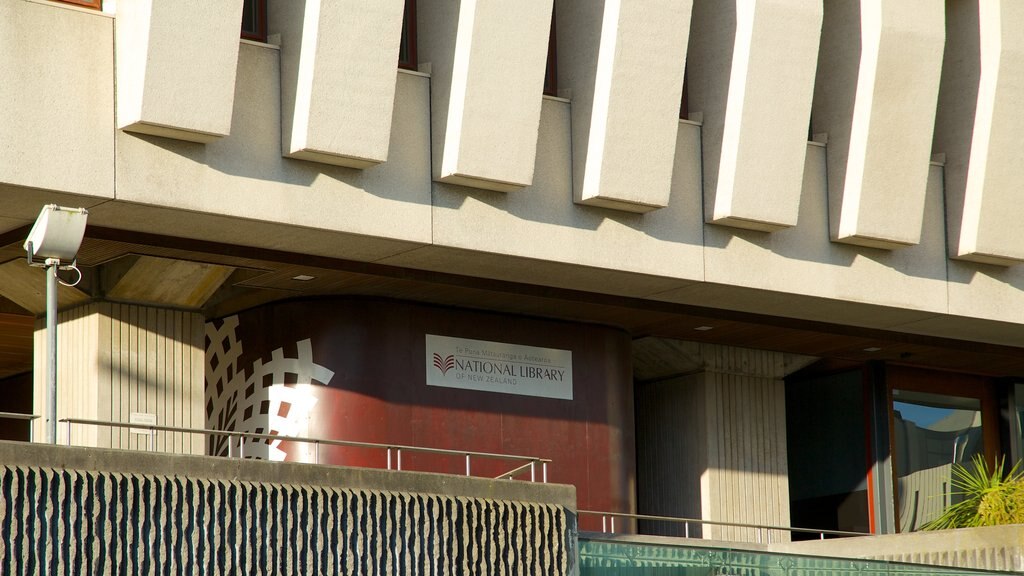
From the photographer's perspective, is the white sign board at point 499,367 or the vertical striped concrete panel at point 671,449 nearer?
the white sign board at point 499,367

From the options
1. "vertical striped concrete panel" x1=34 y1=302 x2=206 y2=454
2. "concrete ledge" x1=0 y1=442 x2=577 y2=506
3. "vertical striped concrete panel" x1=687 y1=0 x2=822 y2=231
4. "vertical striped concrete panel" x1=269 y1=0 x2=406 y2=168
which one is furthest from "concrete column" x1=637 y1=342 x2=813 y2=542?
"vertical striped concrete panel" x1=269 y1=0 x2=406 y2=168

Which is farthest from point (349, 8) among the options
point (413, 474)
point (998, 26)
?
point (998, 26)

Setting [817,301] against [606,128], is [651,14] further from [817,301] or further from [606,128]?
[817,301]

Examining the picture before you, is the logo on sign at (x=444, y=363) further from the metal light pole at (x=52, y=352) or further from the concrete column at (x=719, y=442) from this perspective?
the metal light pole at (x=52, y=352)

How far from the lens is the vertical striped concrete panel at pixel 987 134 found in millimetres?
22344

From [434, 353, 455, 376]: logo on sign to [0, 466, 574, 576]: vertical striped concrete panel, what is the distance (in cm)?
438

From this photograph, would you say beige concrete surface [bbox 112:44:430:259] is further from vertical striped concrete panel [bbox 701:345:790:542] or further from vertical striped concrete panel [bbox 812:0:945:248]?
vertical striped concrete panel [bbox 701:345:790:542]

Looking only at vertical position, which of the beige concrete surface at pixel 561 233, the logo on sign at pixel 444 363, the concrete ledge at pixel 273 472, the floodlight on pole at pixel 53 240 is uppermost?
the beige concrete surface at pixel 561 233

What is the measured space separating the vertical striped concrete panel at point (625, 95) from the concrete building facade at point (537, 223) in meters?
0.04

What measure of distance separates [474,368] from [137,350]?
4269mm

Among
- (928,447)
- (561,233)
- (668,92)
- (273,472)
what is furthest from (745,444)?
(273,472)

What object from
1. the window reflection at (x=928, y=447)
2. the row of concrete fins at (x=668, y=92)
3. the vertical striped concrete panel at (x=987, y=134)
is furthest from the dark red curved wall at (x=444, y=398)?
the window reflection at (x=928, y=447)

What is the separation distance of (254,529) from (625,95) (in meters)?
6.89

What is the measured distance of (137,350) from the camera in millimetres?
19734
